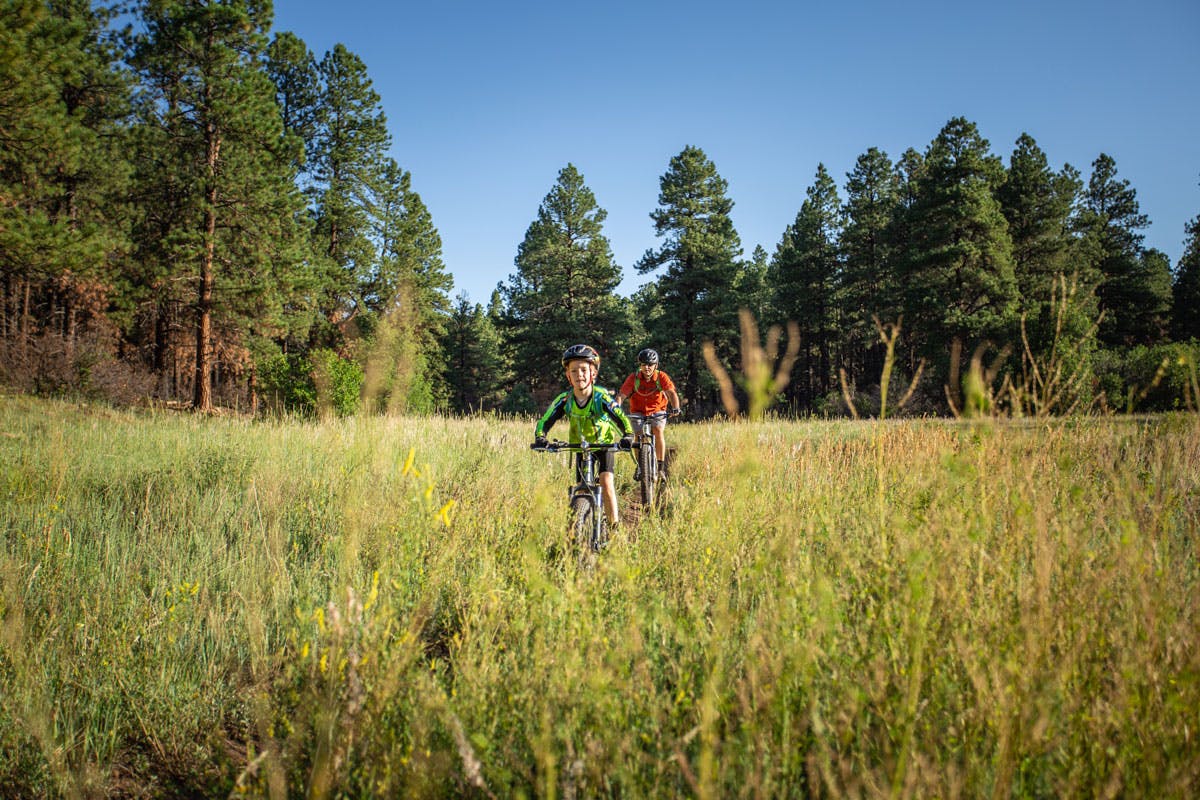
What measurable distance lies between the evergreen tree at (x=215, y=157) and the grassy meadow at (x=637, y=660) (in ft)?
58.3

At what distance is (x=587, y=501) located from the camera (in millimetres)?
4488

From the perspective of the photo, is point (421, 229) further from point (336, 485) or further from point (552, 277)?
point (336, 485)

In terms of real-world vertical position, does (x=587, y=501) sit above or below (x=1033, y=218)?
below

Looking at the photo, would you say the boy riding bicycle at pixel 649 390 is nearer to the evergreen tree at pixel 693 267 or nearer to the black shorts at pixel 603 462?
the black shorts at pixel 603 462

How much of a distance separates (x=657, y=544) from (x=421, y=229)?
37.5m

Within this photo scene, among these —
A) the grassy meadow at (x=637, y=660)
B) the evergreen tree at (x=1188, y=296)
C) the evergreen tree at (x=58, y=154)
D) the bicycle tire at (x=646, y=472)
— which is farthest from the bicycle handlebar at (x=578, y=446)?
the evergreen tree at (x=1188, y=296)

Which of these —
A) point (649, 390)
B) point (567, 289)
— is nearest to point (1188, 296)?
point (567, 289)

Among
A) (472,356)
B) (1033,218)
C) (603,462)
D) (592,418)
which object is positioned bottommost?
(603,462)

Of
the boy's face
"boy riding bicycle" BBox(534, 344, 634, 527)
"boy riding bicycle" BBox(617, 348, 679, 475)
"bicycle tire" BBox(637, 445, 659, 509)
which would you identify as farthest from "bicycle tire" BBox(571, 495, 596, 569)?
"boy riding bicycle" BBox(617, 348, 679, 475)

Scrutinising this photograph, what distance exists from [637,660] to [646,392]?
233 inches

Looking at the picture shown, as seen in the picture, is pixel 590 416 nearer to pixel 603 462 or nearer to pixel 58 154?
pixel 603 462

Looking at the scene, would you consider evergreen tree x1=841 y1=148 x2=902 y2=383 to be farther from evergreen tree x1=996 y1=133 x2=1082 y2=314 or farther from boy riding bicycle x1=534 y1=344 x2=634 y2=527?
boy riding bicycle x1=534 y1=344 x2=634 y2=527

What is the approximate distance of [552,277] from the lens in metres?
36.3

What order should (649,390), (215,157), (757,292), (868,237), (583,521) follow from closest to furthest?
(583,521)
(649,390)
(215,157)
(868,237)
(757,292)
